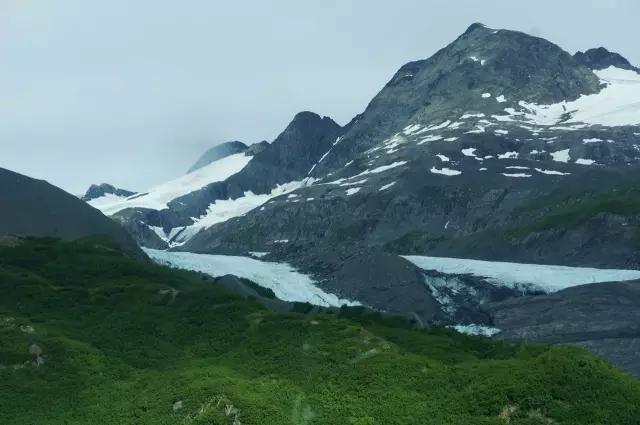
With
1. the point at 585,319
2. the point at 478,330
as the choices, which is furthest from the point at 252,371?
the point at 478,330

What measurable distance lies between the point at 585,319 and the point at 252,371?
4227 inches

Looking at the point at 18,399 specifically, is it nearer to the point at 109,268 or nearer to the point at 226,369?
the point at 226,369

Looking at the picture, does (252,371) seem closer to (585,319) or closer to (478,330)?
(585,319)

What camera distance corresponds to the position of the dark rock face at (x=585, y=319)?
481 feet

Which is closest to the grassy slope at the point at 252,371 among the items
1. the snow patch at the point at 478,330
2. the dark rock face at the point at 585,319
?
the dark rock face at the point at 585,319

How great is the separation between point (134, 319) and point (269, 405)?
3377 centimetres

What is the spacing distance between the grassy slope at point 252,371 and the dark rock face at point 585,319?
167 ft

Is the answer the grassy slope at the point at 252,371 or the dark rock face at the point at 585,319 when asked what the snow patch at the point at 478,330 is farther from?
the grassy slope at the point at 252,371

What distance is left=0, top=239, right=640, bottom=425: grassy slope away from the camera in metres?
63.3

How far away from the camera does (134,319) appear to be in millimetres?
94688

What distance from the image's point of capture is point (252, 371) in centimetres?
7619

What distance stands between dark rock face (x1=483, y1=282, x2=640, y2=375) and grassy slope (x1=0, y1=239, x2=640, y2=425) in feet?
→ 167

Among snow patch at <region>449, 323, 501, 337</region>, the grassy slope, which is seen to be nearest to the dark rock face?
snow patch at <region>449, 323, 501, 337</region>

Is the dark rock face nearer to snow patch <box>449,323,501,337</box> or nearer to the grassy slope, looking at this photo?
snow patch <box>449,323,501,337</box>
